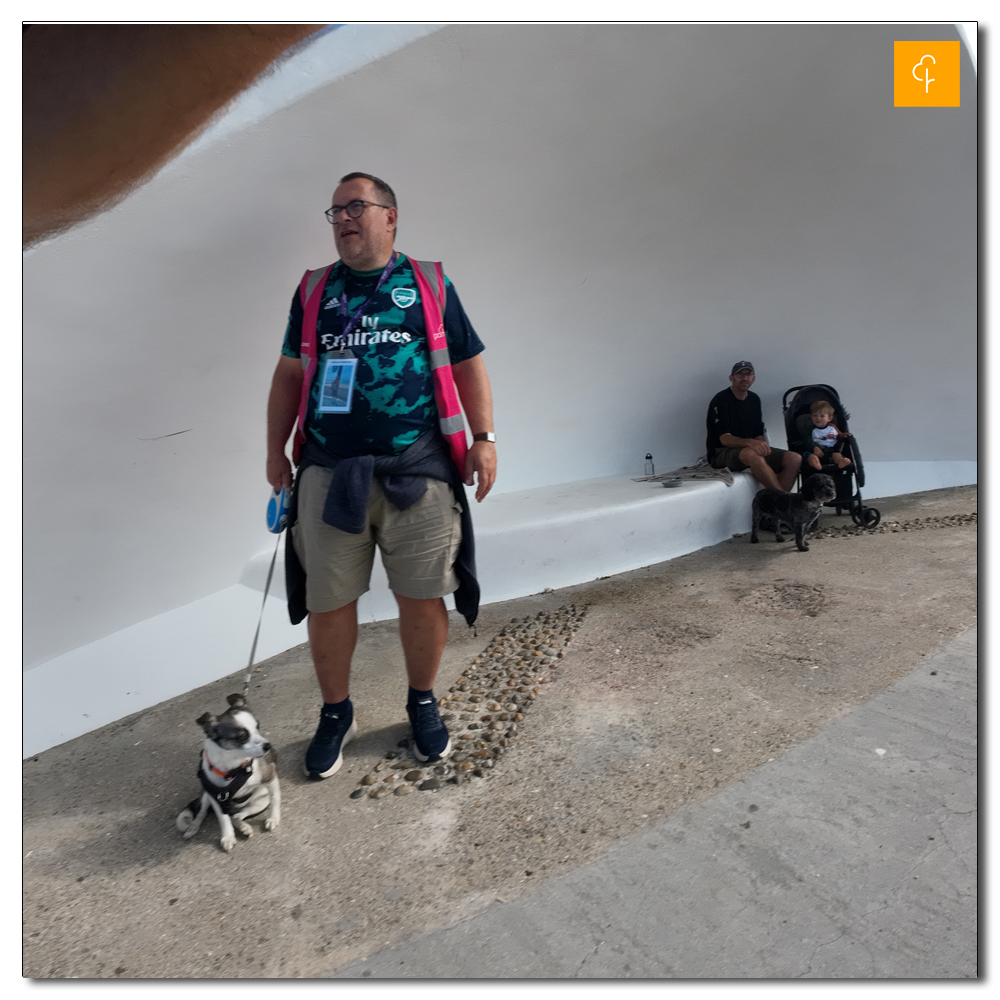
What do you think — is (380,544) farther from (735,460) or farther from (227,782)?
(735,460)

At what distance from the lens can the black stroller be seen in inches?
152

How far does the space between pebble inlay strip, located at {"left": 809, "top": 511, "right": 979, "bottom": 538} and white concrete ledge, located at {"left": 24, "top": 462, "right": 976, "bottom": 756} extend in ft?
1.40

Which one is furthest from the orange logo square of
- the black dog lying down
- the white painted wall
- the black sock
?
the black sock

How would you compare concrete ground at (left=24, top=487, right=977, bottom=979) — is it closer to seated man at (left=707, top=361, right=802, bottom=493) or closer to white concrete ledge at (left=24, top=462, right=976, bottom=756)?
white concrete ledge at (left=24, top=462, right=976, bottom=756)

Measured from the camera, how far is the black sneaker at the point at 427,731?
1772 millimetres

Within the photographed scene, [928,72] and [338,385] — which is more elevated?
[928,72]

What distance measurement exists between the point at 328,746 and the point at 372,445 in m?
0.77

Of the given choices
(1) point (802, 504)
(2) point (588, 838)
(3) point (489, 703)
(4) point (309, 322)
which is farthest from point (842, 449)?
(4) point (309, 322)

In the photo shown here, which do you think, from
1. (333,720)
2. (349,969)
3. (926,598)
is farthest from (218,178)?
(926,598)

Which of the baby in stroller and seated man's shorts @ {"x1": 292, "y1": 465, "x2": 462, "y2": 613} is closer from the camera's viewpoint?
seated man's shorts @ {"x1": 292, "y1": 465, "x2": 462, "y2": 613}

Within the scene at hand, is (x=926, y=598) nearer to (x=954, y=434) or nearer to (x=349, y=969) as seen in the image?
(x=954, y=434)

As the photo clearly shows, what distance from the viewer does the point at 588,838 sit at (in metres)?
1.44

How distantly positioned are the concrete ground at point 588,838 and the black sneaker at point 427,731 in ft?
0.41

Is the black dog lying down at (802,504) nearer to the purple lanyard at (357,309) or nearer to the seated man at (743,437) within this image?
the seated man at (743,437)
